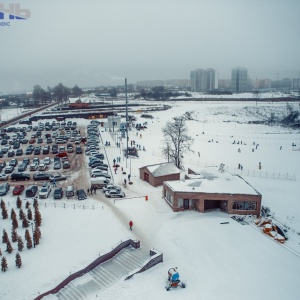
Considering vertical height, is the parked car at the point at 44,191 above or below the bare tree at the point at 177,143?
below

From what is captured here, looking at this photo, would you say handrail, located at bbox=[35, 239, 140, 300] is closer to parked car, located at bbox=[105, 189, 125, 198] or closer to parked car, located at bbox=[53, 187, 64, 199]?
parked car, located at bbox=[105, 189, 125, 198]

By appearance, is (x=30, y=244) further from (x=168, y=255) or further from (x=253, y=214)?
(x=253, y=214)

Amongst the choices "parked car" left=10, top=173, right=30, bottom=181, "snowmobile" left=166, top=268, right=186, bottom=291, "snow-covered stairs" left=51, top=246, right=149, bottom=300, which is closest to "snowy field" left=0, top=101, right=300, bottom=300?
"snowmobile" left=166, top=268, right=186, bottom=291

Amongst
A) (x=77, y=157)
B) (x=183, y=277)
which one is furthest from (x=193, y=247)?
(x=77, y=157)

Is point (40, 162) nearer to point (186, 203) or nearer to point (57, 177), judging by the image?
point (57, 177)

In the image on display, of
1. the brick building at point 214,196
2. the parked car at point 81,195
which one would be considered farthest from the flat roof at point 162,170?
the parked car at point 81,195

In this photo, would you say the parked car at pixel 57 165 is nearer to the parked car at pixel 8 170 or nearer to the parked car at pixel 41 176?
the parked car at pixel 41 176
